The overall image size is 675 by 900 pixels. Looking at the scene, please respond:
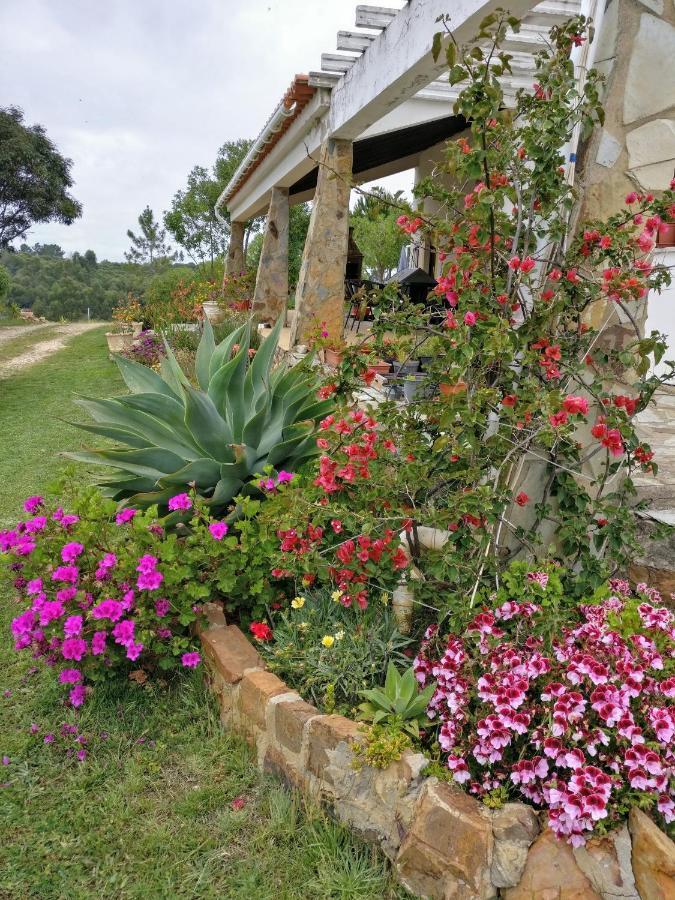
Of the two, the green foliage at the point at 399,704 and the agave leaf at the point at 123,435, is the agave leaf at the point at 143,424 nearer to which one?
the agave leaf at the point at 123,435

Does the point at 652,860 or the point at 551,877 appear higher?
the point at 652,860

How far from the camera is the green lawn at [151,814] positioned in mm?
1847

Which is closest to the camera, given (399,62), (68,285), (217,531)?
(217,531)

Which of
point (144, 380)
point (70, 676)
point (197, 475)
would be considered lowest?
point (70, 676)

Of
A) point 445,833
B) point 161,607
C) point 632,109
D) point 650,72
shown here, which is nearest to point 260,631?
point 161,607

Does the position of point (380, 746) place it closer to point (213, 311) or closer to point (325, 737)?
point (325, 737)

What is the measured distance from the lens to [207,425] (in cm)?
326

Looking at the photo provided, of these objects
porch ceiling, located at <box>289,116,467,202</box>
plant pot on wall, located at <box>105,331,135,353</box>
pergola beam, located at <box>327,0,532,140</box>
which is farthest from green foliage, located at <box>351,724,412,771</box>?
plant pot on wall, located at <box>105,331,135,353</box>

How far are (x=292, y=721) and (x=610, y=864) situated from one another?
38.7 inches

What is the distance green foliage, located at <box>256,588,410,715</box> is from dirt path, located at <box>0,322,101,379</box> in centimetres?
1059

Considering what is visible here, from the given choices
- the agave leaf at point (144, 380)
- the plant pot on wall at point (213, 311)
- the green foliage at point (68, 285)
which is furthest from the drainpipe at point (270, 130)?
the green foliage at point (68, 285)

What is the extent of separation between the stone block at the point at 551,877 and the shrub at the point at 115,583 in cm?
140

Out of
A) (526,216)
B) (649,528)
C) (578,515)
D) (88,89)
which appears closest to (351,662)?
(578,515)

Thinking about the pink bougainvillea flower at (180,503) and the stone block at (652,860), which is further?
the pink bougainvillea flower at (180,503)
